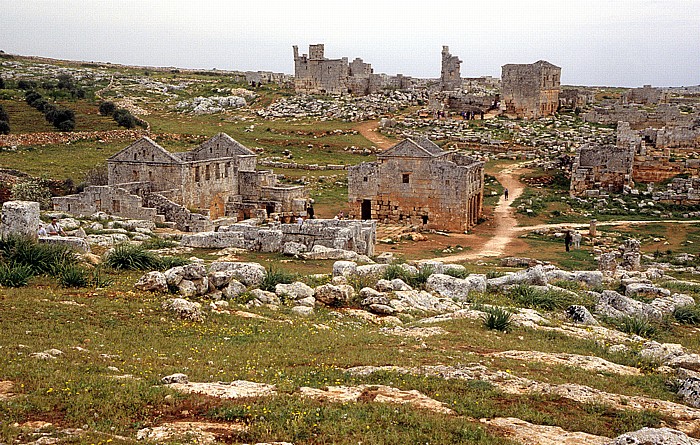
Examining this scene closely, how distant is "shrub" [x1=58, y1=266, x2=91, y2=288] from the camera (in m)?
13.9

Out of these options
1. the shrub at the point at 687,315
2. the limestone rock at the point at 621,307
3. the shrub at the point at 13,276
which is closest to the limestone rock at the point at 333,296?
the shrub at the point at 13,276

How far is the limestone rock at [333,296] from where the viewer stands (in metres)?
15.0

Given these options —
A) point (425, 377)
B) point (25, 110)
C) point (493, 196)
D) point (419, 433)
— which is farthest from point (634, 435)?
point (25, 110)

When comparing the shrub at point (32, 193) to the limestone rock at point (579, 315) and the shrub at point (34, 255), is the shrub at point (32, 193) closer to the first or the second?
the shrub at point (34, 255)

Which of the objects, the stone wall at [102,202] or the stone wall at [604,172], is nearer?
the stone wall at [102,202]

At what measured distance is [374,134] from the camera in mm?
60844

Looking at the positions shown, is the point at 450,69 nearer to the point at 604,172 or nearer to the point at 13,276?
the point at 604,172

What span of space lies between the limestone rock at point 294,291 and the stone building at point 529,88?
2109 inches

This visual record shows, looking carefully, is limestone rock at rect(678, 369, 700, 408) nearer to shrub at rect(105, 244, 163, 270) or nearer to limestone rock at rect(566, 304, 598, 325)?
limestone rock at rect(566, 304, 598, 325)

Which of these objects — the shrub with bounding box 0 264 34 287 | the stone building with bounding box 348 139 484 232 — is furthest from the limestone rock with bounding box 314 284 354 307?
Result: the stone building with bounding box 348 139 484 232

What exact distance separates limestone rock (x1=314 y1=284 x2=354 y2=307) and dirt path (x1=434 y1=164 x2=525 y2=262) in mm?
11864

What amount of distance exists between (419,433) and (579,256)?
21990mm

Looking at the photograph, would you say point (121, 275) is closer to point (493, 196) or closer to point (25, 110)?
point (493, 196)

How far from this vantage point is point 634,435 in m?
6.97
